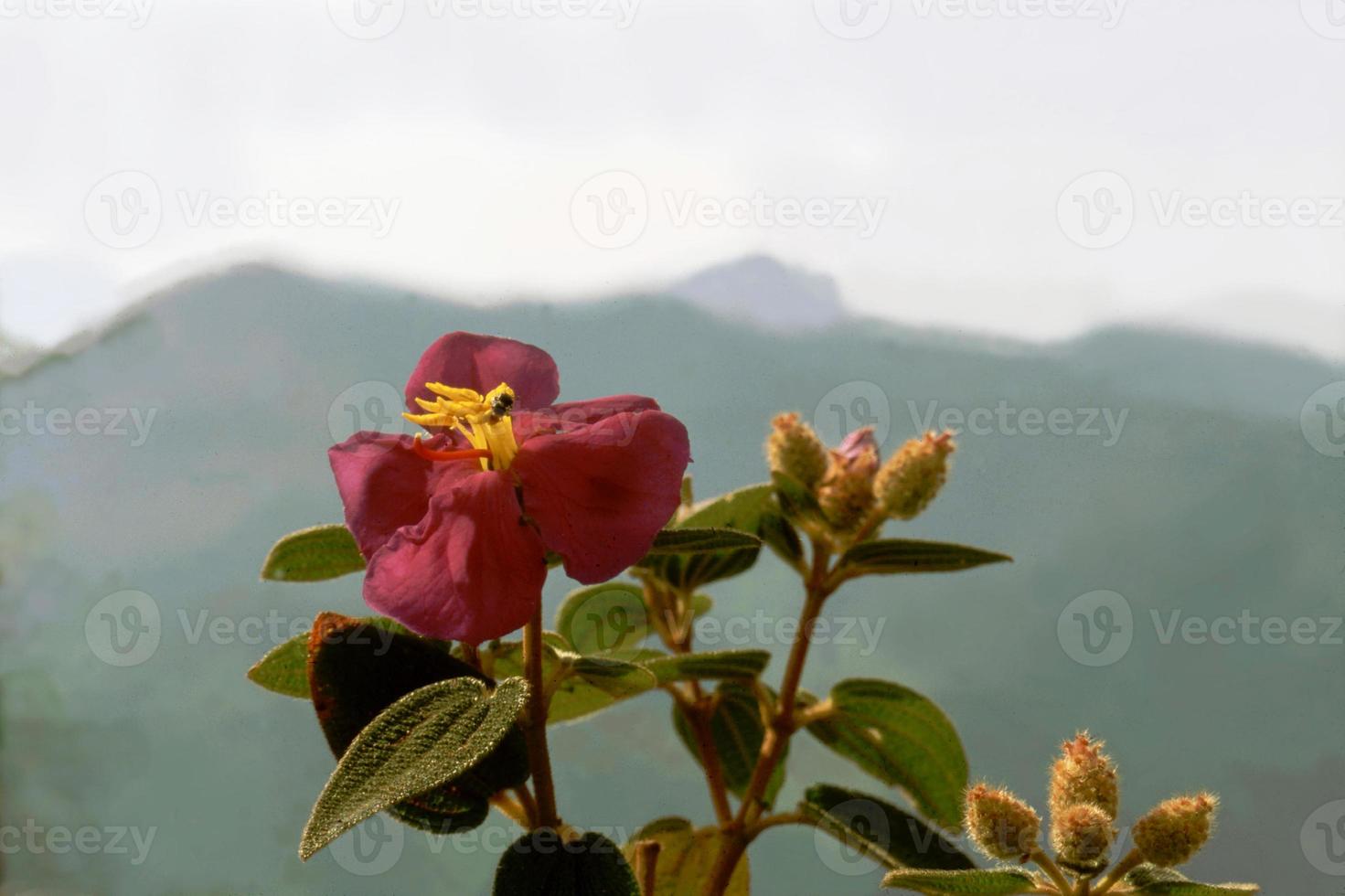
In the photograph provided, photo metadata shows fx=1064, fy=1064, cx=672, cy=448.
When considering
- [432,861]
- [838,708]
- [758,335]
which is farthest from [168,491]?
[838,708]

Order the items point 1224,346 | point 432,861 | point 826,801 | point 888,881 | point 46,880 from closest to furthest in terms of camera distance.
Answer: point 888,881 < point 826,801 < point 1224,346 < point 432,861 < point 46,880

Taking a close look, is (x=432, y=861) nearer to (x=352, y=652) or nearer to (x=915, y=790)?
(x=915, y=790)

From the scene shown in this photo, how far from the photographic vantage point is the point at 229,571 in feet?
6.18

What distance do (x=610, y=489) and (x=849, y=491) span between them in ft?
0.83

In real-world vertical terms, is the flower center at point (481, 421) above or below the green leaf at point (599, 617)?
above

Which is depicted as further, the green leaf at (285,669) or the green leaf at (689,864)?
the green leaf at (689,864)

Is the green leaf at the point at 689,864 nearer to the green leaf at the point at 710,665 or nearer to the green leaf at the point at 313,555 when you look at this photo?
the green leaf at the point at 710,665

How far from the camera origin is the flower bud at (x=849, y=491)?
0.74 meters

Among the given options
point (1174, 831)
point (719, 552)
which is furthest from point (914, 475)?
point (1174, 831)

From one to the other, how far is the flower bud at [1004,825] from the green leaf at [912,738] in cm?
25

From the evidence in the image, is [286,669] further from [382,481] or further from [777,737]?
[777,737]

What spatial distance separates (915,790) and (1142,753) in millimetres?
1110

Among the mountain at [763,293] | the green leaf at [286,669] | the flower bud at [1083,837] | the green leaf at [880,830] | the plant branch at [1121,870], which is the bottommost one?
the green leaf at [880,830]

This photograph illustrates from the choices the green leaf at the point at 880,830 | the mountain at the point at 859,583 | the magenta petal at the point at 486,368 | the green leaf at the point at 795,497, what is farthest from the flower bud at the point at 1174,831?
the mountain at the point at 859,583
